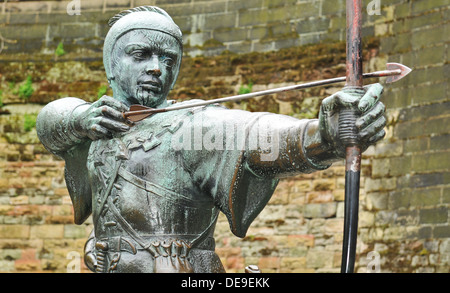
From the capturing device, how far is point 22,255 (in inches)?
460

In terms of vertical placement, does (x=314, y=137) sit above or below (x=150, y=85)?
below

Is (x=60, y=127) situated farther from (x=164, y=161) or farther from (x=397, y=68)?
(x=397, y=68)

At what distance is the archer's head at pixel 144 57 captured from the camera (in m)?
4.07

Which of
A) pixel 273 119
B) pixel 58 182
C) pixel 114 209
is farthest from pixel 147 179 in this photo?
pixel 58 182

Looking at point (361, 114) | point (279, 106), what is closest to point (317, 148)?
point (361, 114)

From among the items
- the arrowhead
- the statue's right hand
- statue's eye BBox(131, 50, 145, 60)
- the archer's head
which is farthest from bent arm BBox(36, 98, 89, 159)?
the arrowhead

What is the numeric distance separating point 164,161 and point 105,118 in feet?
1.08

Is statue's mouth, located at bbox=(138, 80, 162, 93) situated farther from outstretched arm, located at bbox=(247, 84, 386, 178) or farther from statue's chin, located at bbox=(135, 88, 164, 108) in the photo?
outstretched arm, located at bbox=(247, 84, 386, 178)

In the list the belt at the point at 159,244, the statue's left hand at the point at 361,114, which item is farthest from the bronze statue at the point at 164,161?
the statue's left hand at the point at 361,114

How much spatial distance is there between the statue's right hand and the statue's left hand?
1021 mm

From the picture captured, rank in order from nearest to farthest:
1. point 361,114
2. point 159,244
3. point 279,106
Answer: point 361,114
point 159,244
point 279,106

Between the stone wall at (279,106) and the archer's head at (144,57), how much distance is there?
19.6ft

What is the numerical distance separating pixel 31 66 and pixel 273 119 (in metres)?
8.71

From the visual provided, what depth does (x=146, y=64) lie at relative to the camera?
4066 mm
